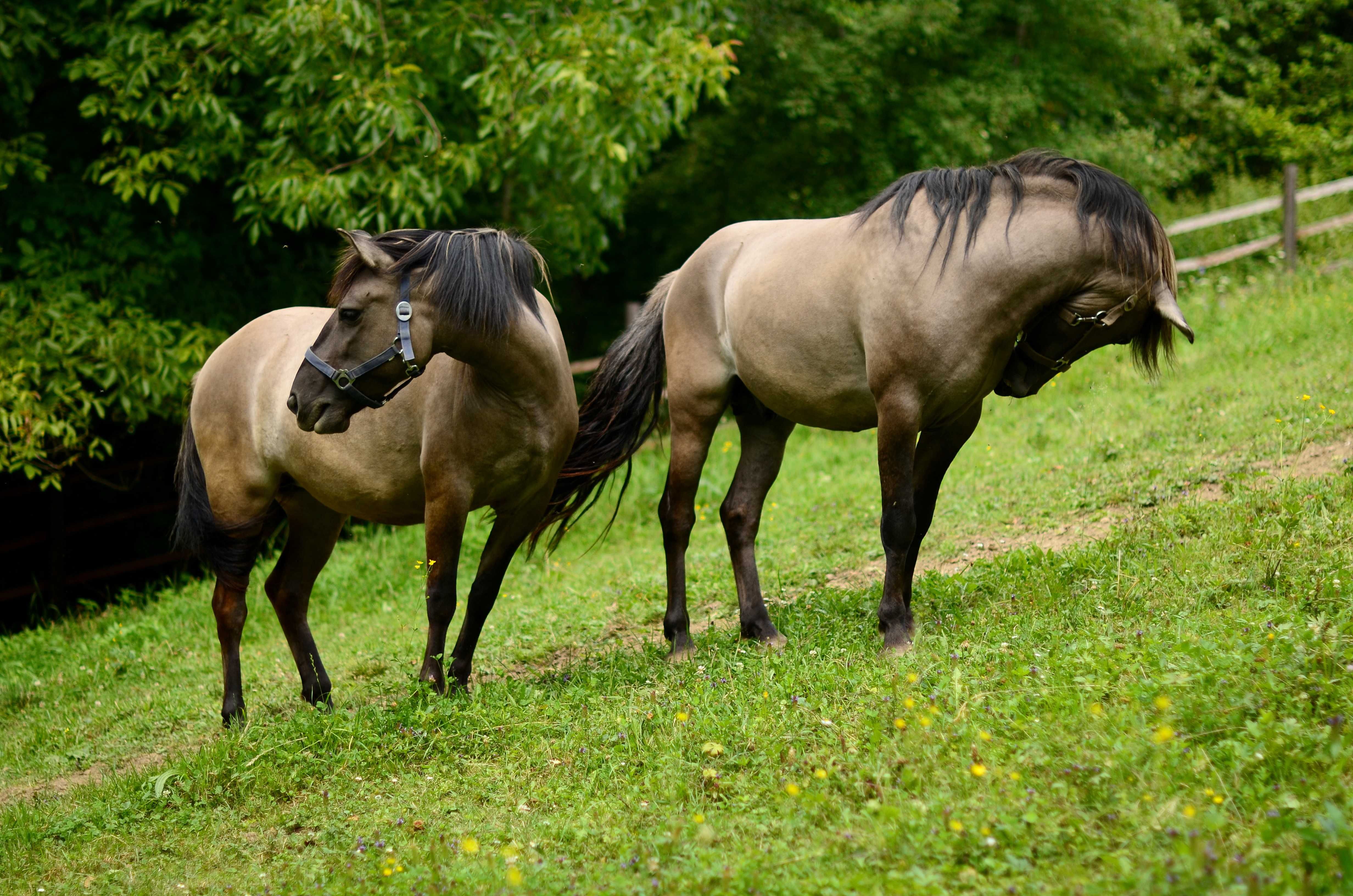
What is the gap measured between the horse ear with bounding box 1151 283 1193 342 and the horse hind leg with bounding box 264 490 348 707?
4173 millimetres

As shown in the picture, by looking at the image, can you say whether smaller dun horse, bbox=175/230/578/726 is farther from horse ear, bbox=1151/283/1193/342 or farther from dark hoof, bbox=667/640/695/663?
horse ear, bbox=1151/283/1193/342

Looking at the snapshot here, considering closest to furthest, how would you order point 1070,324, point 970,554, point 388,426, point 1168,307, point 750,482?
point 1168,307 < point 1070,324 < point 388,426 < point 750,482 < point 970,554

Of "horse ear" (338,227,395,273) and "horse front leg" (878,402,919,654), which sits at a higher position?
"horse ear" (338,227,395,273)

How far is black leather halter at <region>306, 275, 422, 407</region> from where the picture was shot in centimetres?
427

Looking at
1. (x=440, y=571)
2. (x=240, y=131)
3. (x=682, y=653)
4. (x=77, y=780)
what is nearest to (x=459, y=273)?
(x=440, y=571)

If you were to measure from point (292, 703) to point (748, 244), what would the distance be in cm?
350

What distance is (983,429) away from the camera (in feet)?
32.4

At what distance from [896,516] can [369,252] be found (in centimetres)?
247

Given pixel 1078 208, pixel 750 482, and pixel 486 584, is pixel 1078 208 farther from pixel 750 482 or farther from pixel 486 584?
pixel 486 584

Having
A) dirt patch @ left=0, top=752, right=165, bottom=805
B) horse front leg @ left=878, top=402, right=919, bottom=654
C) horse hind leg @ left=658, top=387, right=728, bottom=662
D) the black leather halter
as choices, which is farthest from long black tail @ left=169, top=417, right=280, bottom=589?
horse front leg @ left=878, top=402, right=919, bottom=654

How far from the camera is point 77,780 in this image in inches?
204

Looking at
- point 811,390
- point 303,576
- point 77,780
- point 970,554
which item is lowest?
point 77,780

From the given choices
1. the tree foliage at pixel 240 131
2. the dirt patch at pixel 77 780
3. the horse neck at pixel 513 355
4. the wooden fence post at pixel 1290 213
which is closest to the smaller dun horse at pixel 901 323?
the horse neck at pixel 513 355

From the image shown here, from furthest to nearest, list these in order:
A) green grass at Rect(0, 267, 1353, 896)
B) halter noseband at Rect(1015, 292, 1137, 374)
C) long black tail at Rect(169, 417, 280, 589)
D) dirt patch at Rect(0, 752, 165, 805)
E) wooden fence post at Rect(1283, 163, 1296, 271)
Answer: wooden fence post at Rect(1283, 163, 1296, 271) < long black tail at Rect(169, 417, 280, 589) < dirt patch at Rect(0, 752, 165, 805) < halter noseband at Rect(1015, 292, 1137, 374) < green grass at Rect(0, 267, 1353, 896)
